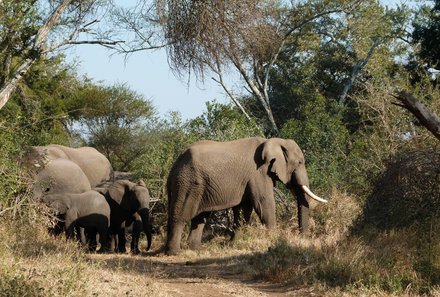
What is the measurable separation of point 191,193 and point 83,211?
2.22 meters

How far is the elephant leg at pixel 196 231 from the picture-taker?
697 inches

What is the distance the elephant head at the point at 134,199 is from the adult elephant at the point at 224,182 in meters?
1.14

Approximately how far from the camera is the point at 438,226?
39.2ft

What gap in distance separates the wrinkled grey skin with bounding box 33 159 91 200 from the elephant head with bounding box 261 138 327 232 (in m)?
4.35

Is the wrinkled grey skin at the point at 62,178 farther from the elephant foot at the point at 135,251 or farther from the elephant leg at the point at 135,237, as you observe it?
the elephant foot at the point at 135,251

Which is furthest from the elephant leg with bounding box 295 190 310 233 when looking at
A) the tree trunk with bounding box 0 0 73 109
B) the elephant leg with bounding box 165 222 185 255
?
the tree trunk with bounding box 0 0 73 109

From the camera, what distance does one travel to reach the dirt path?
1032 centimetres

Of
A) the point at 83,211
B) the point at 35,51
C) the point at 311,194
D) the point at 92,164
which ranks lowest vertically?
the point at 83,211

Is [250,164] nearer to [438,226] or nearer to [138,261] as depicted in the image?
[138,261]

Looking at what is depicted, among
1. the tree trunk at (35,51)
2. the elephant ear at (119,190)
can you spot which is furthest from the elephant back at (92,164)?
the tree trunk at (35,51)

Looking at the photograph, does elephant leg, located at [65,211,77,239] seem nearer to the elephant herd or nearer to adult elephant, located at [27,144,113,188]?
the elephant herd

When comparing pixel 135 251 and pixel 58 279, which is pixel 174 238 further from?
pixel 58 279

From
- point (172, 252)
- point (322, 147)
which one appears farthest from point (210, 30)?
point (322, 147)

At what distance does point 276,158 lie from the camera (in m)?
18.7
